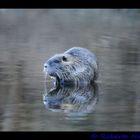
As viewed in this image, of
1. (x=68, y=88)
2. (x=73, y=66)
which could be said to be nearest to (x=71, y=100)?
(x=68, y=88)

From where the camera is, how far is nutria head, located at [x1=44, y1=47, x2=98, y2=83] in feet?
55.0

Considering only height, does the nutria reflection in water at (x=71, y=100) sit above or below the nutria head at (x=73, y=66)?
below

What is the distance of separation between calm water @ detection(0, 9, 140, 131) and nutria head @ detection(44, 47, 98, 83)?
3 centimetres

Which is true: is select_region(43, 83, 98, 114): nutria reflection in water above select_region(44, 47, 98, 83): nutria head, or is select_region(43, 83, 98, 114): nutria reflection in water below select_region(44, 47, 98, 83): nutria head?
below

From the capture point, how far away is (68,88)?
16781 millimetres

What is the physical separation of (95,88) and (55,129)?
287mm

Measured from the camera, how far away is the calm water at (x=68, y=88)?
55.0 ft

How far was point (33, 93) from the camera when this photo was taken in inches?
661

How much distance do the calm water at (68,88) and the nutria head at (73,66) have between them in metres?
0.03

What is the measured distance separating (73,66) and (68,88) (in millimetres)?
117
